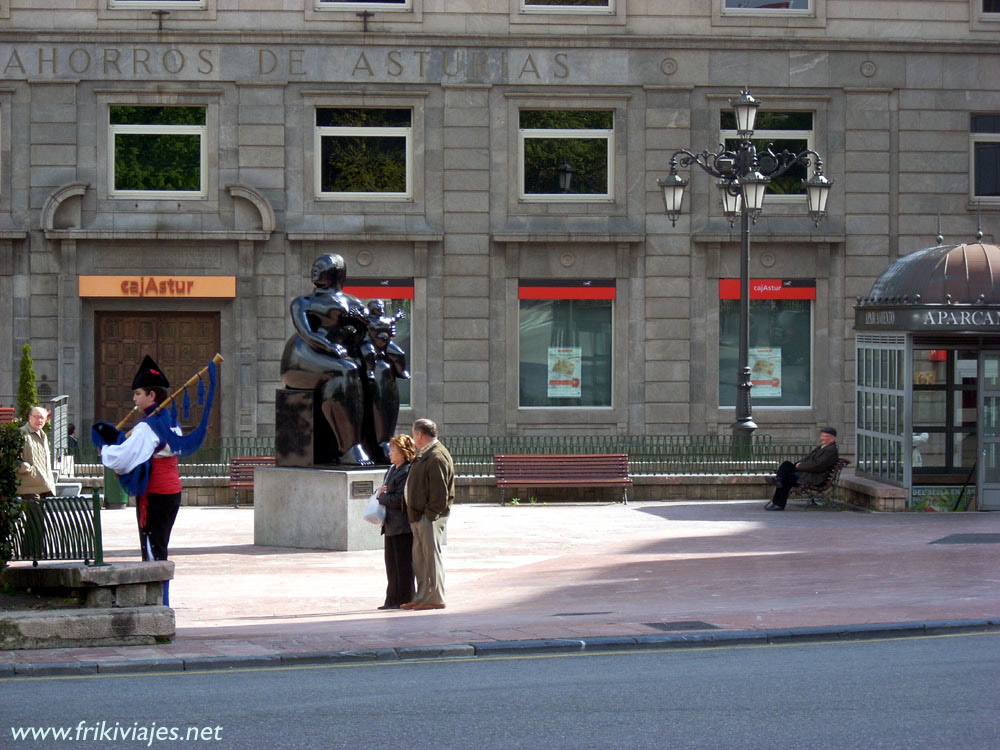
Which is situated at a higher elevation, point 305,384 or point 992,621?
point 305,384

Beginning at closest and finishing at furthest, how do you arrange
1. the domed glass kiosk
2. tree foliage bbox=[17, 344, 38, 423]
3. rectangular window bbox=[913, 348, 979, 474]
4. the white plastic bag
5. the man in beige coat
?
the white plastic bag < the man in beige coat < the domed glass kiosk < rectangular window bbox=[913, 348, 979, 474] < tree foliage bbox=[17, 344, 38, 423]

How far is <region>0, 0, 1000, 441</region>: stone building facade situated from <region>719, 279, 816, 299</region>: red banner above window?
0.15 feet

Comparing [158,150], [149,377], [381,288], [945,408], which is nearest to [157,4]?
[158,150]

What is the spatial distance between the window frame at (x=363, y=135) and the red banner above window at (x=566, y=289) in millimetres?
2944

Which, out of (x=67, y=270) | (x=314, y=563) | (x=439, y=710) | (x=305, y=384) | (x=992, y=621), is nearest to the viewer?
Result: (x=439, y=710)

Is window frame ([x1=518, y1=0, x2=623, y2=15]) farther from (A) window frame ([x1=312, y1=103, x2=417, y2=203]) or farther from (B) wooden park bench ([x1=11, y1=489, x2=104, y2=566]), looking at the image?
(B) wooden park bench ([x1=11, y1=489, x2=104, y2=566])

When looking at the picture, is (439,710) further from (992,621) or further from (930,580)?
(930,580)

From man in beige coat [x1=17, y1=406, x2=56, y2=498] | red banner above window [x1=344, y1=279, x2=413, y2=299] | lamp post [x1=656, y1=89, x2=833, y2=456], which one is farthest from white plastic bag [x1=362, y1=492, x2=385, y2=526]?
red banner above window [x1=344, y1=279, x2=413, y2=299]

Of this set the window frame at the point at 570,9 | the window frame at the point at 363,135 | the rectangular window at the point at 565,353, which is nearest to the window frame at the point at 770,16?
the window frame at the point at 570,9


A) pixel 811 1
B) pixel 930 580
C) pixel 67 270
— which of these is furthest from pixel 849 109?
pixel 930 580

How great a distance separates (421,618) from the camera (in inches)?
506

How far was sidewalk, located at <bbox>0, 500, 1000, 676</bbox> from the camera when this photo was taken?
11.5m

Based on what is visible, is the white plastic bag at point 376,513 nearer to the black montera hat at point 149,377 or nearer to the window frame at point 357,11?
the black montera hat at point 149,377

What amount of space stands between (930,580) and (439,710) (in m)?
7.40
